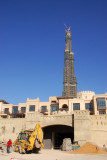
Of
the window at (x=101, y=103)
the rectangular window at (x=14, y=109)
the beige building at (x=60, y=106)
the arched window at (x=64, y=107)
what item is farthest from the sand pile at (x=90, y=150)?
the rectangular window at (x=14, y=109)

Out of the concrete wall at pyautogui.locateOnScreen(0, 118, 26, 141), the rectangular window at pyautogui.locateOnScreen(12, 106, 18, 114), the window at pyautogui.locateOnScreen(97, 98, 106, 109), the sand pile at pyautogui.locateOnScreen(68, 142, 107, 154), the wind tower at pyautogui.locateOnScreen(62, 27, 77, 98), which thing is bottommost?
the sand pile at pyautogui.locateOnScreen(68, 142, 107, 154)

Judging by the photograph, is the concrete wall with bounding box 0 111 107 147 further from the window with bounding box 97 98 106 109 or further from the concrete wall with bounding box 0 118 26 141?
the window with bounding box 97 98 106 109

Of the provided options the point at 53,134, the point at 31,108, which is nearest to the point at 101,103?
the point at 53,134

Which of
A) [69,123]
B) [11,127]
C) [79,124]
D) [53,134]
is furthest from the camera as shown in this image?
[11,127]

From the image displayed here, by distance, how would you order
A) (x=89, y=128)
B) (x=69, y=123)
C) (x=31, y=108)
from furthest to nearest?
(x=31, y=108)
(x=69, y=123)
(x=89, y=128)

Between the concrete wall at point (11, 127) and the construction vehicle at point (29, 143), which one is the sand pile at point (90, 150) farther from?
the concrete wall at point (11, 127)

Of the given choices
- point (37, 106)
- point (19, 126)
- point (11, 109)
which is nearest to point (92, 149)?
point (19, 126)

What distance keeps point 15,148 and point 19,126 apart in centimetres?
1482

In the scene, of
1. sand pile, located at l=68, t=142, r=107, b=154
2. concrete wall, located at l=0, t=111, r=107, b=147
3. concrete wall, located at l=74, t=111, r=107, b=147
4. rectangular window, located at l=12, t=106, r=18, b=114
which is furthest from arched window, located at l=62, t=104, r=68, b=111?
sand pile, located at l=68, t=142, r=107, b=154

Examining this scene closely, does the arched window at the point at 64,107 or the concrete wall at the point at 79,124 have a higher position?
the arched window at the point at 64,107

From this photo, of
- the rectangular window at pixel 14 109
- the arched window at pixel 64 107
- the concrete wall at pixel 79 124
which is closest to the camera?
the concrete wall at pixel 79 124

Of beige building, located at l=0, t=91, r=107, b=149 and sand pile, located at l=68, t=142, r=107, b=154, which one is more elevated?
beige building, located at l=0, t=91, r=107, b=149

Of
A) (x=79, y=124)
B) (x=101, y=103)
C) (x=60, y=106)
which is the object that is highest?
(x=101, y=103)

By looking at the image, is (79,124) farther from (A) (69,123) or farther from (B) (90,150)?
(B) (90,150)
